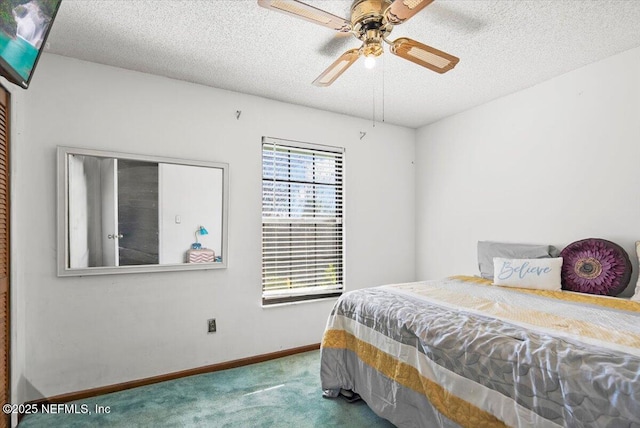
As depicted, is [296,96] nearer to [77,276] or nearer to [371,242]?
[371,242]

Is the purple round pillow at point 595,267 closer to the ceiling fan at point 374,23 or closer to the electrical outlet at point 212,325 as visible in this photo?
the ceiling fan at point 374,23

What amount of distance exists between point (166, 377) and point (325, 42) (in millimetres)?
2743

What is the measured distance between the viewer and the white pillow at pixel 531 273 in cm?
232

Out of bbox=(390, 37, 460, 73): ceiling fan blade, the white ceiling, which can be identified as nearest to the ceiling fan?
bbox=(390, 37, 460, 73): ceiling fan blade

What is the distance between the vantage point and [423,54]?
1.72m

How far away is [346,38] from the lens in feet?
6.80

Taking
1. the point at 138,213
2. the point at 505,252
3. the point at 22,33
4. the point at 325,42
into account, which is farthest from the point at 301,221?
the point at 22,33

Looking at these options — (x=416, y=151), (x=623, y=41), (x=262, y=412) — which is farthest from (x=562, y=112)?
(x=262, y=412)

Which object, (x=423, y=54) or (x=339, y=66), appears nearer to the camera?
(x=423, y=54)

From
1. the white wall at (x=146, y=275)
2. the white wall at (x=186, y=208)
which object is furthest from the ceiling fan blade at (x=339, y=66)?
the white wall at (x=186, y=208)

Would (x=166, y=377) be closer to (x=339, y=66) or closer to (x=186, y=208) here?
(x=186, y=208)

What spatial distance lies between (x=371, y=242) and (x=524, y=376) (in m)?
2.38

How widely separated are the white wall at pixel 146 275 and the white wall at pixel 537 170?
847 mm

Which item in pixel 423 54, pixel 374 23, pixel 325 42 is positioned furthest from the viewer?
pixel 325 42
